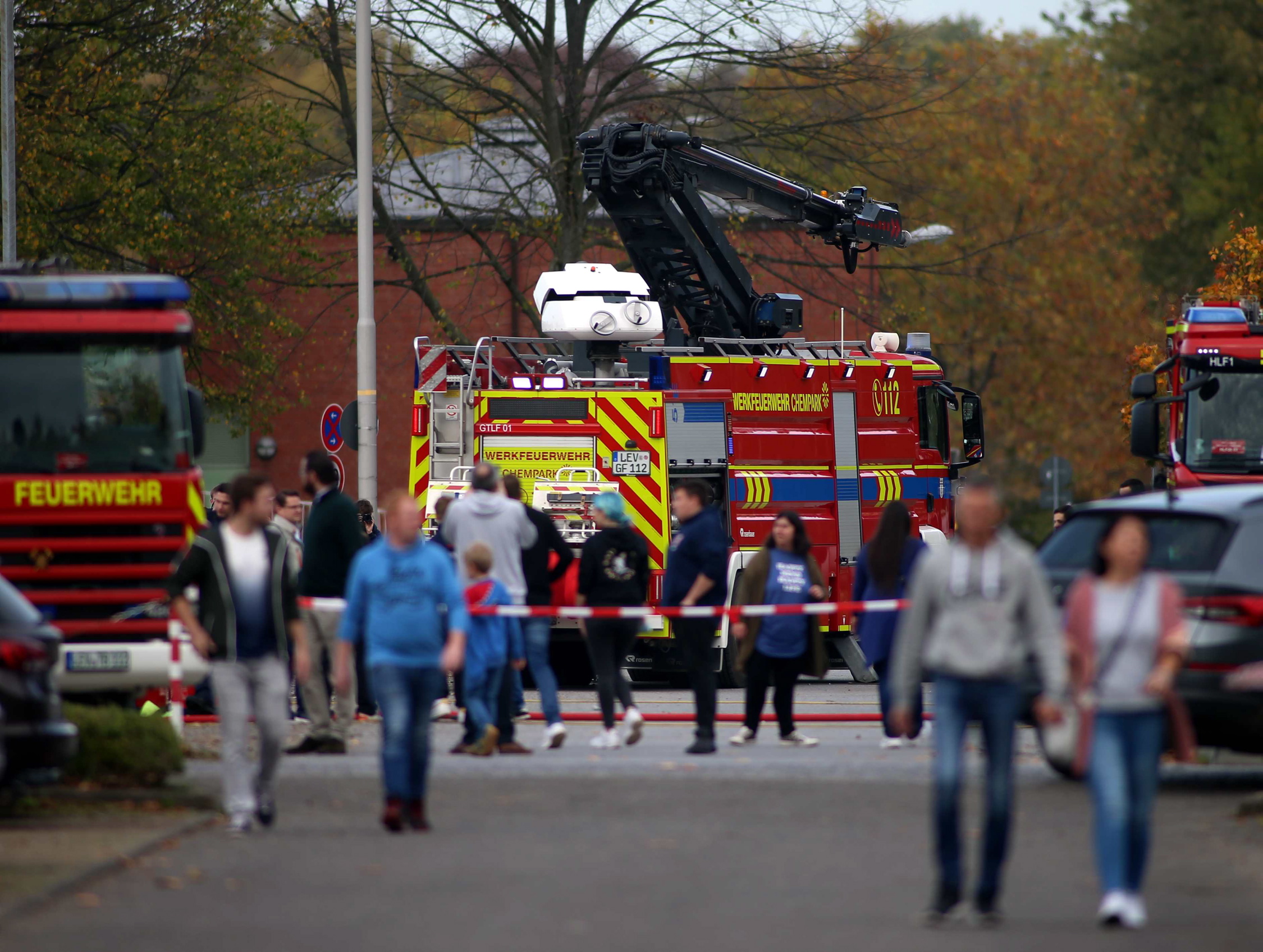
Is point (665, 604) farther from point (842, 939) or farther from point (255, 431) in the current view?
point (255, 431)

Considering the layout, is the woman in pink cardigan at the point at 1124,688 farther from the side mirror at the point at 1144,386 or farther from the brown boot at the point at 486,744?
the side mirror at the point at 1144,386

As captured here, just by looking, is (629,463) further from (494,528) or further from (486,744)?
(486,744)

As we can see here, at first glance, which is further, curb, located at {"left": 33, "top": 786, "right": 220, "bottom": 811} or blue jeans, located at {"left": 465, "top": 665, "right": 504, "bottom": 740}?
blue jeans, located at {"left": 465, "top": 665, "right": 504, "bottom": 740}

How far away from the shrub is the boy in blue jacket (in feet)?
7.48

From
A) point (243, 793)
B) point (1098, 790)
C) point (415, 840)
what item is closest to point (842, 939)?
point (1098, 790)

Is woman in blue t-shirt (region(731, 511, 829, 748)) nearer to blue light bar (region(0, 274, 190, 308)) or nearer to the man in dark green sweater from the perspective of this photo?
the man in dark green sweater

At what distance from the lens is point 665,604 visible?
13211 millimetres

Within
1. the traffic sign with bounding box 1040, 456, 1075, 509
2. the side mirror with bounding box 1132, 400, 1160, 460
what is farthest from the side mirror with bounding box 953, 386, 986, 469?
the traffic sign with bounding box 1040, 456, 1075, 509

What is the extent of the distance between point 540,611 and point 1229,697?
15.1 feet

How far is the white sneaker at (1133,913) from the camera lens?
738 cm

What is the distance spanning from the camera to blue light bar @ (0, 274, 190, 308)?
1215 cm

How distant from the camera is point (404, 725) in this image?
30.7ft

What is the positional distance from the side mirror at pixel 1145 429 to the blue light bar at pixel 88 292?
964 centimetres

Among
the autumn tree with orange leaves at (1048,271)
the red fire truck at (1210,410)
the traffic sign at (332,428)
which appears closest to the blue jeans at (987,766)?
the red fire truck at (1210,410)
